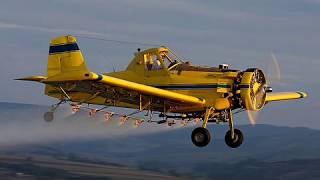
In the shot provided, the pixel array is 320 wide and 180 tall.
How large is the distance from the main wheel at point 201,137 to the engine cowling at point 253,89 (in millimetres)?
2082

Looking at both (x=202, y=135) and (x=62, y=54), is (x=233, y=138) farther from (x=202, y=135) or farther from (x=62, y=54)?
(x=62, y=54)

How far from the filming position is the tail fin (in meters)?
32.8

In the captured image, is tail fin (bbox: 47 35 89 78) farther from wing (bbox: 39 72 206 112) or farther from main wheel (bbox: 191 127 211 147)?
main wheel (bbox: 191 127 211 147)

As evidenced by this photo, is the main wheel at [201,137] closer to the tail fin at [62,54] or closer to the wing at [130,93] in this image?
the wing at [130,93]

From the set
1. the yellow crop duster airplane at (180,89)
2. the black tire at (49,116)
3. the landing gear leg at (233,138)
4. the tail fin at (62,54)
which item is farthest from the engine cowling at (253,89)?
the black tire at (49,116)

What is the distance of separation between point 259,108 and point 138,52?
6081 millimetres

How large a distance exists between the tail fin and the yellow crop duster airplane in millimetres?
491

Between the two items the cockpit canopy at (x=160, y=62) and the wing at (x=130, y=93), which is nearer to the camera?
the wing at (x=130, y=93)

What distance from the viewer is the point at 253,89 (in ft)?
97.1

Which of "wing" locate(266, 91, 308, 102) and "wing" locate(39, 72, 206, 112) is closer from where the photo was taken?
"wing" locate(39, 72, 206, 112)

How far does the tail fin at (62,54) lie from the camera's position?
32.8m

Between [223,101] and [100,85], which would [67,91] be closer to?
[100,85]

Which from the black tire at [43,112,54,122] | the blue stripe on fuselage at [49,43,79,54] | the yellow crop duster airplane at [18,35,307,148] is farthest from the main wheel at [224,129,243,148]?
the blue stripe on fuselage at [49,43,79,54]

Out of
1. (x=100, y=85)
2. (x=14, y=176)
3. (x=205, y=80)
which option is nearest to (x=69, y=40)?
(x=100, y=85)
